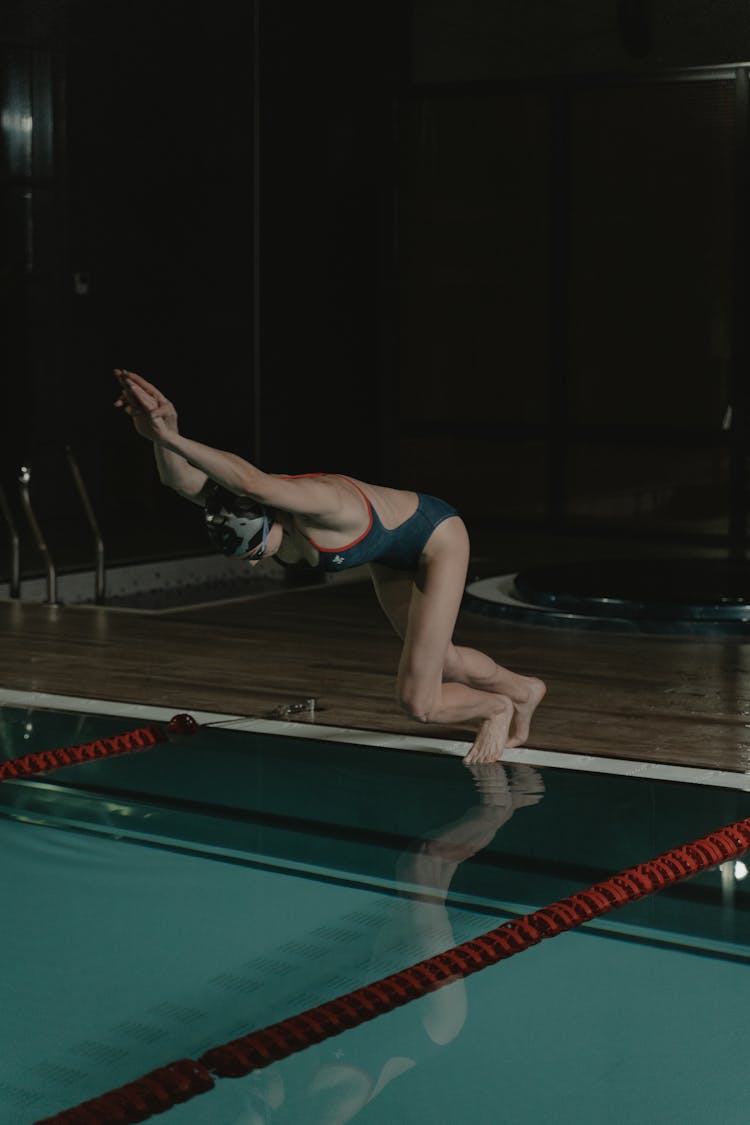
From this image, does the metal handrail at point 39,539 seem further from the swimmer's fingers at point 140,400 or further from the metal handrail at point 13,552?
the swimmer's fingers at point 140,400

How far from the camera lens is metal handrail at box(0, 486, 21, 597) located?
9.24 metres

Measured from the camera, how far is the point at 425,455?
12234 mm

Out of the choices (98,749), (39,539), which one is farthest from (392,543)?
(39,539)

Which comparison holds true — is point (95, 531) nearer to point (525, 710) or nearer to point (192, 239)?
point (192, 239)

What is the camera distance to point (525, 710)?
Result: 554 centimetres

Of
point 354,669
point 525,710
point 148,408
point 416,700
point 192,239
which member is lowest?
point 354,669

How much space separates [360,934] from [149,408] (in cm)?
147

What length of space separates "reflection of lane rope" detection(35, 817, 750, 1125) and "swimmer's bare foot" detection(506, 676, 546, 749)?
1.07 m

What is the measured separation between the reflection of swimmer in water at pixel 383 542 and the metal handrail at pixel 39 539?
4.17m

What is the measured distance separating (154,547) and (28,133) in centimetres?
267

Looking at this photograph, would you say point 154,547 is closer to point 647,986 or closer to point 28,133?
point 28,133

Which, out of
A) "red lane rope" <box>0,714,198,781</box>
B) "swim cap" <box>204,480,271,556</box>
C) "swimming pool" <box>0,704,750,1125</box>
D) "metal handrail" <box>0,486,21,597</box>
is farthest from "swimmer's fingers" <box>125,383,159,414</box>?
"metal handrail" <box>0,486,21,597</box>

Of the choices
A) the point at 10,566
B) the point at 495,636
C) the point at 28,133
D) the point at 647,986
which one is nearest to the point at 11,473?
the point at 10,566

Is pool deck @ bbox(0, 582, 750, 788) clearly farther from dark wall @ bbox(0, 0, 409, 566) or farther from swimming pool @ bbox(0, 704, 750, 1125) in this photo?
dark wall @ bbox(0, 0, 409, 566)
